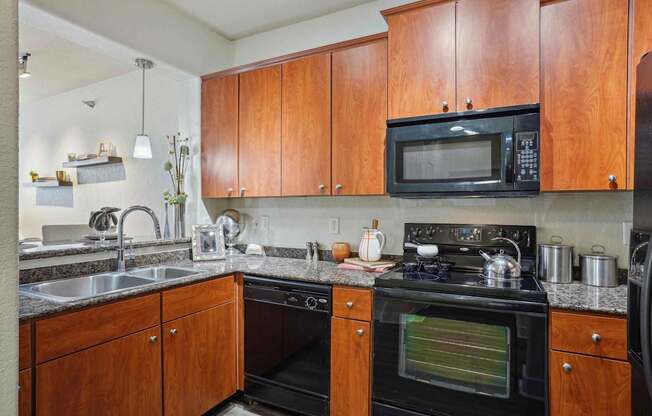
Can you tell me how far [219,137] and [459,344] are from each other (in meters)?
2.20

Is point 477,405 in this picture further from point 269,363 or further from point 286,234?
A: point 286,234

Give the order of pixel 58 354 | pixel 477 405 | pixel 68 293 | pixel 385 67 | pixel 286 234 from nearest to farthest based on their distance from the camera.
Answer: pixel 58 354, pixel 477 405, pixel 68 293, pixel 385 67, pixel 286 234

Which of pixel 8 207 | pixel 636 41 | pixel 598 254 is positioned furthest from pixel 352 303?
pixel 636 41

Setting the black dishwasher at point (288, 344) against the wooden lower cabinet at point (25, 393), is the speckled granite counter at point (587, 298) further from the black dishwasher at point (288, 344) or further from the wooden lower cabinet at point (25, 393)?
the wooden lower cabinet at point (25, 393)

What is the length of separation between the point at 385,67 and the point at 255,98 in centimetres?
99

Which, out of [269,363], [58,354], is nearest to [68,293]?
[58,354]

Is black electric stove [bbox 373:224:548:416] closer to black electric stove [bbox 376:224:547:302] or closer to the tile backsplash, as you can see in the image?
black electric stove [bbox 376:224:547:302]

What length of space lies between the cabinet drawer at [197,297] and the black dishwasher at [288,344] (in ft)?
0.40

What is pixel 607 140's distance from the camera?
66.8 inches

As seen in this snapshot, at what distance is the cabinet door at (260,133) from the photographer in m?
2.56

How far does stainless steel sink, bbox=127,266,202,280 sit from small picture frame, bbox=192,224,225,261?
27cm

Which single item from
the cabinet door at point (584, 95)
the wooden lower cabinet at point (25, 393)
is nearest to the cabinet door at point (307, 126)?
the cabinet door at point (584, 95)

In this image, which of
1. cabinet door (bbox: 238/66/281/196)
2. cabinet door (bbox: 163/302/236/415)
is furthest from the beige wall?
cabinet door (bbox: 238/66/281/196)

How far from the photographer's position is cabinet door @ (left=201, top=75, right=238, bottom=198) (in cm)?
274
